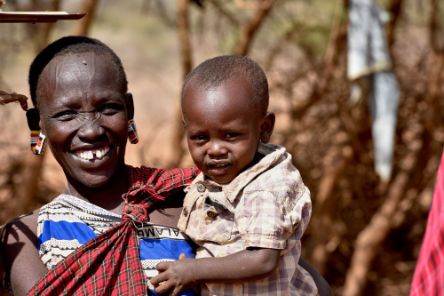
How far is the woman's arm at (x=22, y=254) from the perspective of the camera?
7.66 feet

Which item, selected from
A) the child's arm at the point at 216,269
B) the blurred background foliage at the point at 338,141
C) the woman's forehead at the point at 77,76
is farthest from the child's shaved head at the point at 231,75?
the blurred background foliage at the point at 338,141

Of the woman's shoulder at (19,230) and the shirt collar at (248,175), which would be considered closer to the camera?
the shirt collar at (248,175)

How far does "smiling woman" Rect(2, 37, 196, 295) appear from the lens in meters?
2.31

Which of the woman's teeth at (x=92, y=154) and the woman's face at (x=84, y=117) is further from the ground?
the woman's face at (x=84, y=117)

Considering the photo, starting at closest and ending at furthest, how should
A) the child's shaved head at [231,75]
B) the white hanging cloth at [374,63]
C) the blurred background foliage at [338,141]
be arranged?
the child's shaved head at [231,75]
the white hanging cloth at [374,63]
the blurred background foliage at [338,141]

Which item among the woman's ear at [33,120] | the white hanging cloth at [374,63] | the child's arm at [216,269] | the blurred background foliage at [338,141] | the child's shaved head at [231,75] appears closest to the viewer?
the child's arm at [216,269]

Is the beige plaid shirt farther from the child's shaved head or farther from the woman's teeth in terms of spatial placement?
the woman's teeth

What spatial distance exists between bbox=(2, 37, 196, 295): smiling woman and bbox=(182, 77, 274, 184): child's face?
24 centimetres

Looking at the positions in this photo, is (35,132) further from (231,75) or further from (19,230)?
(231,75)

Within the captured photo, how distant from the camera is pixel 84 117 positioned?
7.87ft

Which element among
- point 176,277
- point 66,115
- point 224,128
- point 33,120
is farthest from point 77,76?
point 176,277

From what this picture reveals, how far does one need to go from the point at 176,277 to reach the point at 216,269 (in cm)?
11

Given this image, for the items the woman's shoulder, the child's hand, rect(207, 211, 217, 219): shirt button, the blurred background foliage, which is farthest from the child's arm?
the blurred background foliage

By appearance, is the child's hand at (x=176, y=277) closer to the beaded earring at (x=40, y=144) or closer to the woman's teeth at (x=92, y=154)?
the woman's teeth at (x=92, y=154)
